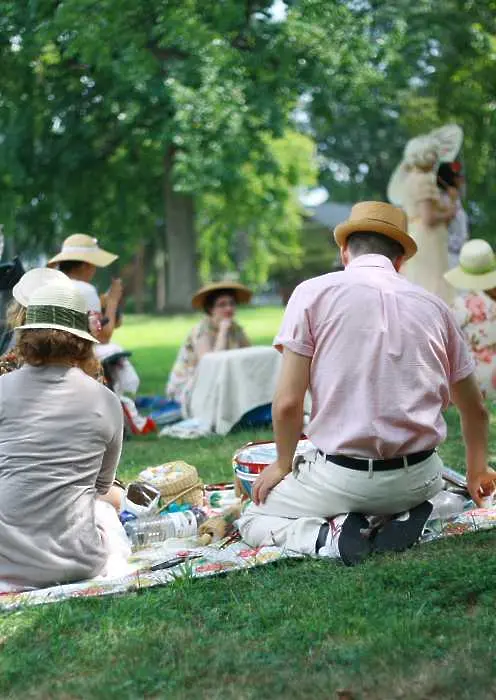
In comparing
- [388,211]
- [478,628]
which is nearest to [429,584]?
[478,628]

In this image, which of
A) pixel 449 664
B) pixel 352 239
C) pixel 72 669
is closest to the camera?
pixel 449 664

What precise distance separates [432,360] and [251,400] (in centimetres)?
511

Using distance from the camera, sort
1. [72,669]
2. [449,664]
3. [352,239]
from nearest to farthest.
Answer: [449,664] → [72,669] → [352,239]

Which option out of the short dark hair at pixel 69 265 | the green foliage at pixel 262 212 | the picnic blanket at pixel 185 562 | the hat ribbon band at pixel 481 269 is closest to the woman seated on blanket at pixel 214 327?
the short dark hair at pixel 69 265

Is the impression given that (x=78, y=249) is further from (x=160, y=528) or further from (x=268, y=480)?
(x=268, y=480)

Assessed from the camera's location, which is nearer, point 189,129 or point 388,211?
point 388,211

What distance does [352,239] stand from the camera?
4.81 metres

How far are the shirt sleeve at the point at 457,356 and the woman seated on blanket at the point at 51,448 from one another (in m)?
1.45

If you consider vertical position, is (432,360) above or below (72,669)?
above

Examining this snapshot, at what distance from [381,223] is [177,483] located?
2.02 m

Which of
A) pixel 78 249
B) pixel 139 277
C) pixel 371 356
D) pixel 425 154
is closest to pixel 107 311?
pixel 78 249

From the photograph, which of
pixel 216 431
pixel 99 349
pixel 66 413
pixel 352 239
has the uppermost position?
pixel 352 239

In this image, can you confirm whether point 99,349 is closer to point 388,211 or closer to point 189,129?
point 388,211

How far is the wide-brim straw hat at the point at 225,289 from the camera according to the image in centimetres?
1034
